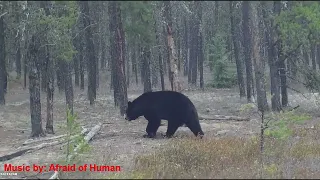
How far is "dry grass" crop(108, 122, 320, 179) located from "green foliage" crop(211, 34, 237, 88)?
26.6 metres

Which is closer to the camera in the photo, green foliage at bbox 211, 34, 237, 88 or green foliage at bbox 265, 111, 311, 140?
green foliage at bbox 265, 111, 311, 140

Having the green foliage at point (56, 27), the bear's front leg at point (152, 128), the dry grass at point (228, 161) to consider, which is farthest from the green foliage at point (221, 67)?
the dry grass at point (228, 161)

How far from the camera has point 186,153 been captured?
1146 centimetres

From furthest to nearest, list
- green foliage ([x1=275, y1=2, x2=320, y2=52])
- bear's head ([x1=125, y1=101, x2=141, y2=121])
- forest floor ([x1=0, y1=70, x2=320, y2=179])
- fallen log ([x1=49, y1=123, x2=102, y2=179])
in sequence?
green foliage ([x1=275, y1=2, x2=320, y2=52]) → bear's head ([x1=125, y1=101, x2=141, y2=121]) → forest floor ([x1=0, y1=70, x2=320, y2=179]) → fallen log ([x1=49, y1=123, x2=102, y2=179])

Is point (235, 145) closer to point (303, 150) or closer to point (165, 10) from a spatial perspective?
point (303, 150)

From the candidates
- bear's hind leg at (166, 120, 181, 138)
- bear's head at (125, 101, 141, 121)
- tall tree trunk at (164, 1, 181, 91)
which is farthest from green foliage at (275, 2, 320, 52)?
bear's head at (125, 101, 141, 121)

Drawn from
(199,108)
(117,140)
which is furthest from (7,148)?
(199,108)

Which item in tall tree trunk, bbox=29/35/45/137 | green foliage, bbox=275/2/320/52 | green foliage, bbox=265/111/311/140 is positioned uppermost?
green foliage, bbox=275/2/320/52

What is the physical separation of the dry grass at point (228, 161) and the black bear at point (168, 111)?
118 inches

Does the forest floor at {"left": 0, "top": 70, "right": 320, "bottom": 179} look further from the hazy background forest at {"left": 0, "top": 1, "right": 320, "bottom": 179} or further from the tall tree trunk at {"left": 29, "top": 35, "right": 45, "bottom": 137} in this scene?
the tall tree trunk at {"left": 29, "top": 35, "right": 45, "bottom": 137}

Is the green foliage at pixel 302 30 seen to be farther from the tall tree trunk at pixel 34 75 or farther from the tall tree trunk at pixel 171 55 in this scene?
the tall tree trunk at pixel 34 75

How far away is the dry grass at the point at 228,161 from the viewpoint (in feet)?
32.3

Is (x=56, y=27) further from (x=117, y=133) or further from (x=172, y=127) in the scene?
(x=172, y=127)

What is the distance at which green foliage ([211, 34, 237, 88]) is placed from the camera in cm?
3986
